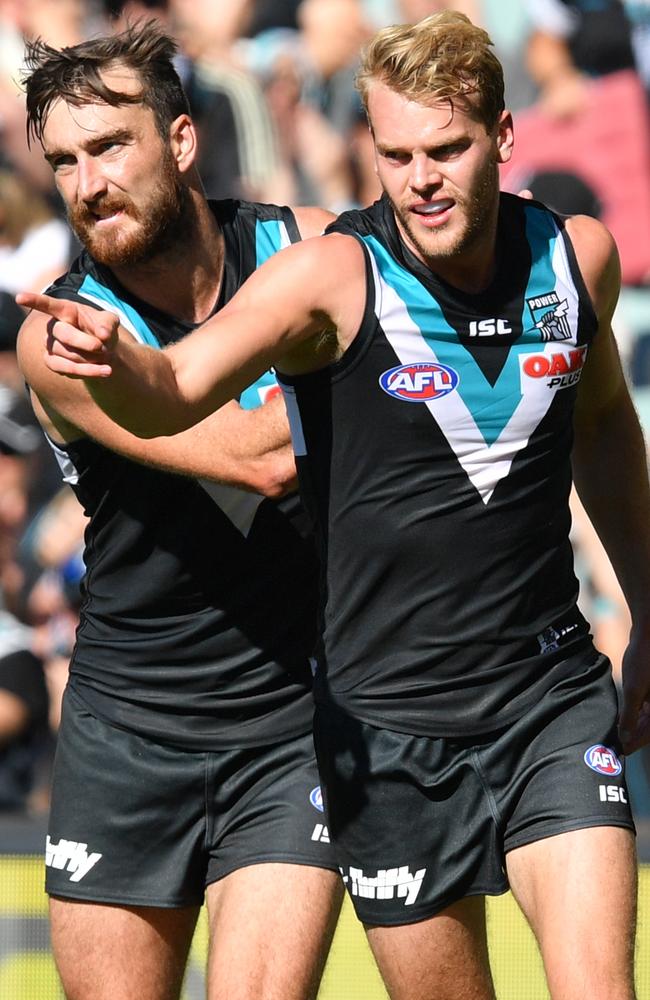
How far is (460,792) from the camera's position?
118 inches

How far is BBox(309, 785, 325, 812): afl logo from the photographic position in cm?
336

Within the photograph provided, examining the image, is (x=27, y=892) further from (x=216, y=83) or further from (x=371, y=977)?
(x=216, y=83)

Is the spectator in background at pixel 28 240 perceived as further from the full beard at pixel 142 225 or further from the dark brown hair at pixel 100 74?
the full beard at pixel 142 225

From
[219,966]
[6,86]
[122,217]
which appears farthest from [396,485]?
[6,86]

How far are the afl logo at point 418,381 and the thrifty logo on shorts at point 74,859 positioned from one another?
1362 mm

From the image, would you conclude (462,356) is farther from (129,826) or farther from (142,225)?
(129,826)

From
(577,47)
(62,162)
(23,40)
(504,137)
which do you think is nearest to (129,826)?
(62,162)

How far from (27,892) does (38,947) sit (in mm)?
196

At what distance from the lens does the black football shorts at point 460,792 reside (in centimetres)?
299

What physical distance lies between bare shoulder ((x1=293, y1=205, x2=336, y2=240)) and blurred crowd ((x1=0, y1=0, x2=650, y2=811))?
2.93 metres

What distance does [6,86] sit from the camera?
757cm

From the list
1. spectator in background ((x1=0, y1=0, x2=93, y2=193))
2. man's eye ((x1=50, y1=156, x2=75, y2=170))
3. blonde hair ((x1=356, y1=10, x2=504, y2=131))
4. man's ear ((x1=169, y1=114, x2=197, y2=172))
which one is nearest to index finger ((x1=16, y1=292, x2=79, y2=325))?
blonde hair ((x1=356, y1=10, x2=504, y2=131))

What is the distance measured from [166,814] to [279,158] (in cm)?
429

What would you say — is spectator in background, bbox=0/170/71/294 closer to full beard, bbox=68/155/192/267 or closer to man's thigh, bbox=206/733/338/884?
full beard, bbox=68/155/192/267
